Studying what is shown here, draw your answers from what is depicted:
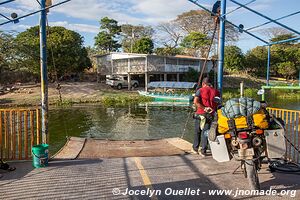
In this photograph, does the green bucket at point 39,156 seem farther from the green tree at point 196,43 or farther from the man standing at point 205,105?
the green tree at point 196,43

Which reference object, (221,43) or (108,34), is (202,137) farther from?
(108,34)

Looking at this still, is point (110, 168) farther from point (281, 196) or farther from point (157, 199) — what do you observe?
point (281, 196)

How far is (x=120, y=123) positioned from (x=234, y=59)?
36134 mm

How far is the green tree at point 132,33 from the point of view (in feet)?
178

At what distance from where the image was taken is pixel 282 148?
4.42m

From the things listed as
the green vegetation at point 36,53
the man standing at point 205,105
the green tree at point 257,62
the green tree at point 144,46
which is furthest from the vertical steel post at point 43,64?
the green tree at point 257,62

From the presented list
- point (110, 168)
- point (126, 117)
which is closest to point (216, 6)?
point (110, 168)

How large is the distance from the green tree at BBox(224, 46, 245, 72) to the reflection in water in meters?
27.2

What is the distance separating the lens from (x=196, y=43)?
4816 cm

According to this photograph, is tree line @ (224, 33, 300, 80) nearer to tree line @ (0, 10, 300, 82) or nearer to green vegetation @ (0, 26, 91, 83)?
tree line @ (0, 10, 300, 82)

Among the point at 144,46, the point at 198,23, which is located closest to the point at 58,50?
the point at 144,46

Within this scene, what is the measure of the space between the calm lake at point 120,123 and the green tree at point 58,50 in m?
10.2

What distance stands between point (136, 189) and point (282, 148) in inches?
91.8

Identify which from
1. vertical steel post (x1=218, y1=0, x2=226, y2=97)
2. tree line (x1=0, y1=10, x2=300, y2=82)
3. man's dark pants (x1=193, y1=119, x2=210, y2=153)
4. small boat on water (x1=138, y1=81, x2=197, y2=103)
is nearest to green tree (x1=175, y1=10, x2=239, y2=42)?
tree line (x1=0, y1=10, x2=300, y2=82)
